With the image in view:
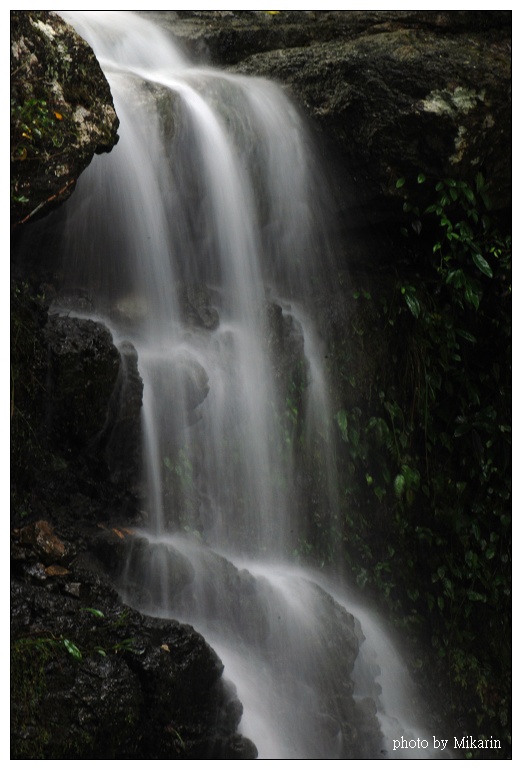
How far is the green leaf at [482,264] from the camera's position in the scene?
5.14 m

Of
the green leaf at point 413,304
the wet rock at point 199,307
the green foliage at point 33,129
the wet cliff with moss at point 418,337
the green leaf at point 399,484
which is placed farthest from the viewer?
the green leaf at point 413,304

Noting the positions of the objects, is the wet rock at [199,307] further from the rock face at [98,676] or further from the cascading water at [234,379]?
the rock face at [98,676]

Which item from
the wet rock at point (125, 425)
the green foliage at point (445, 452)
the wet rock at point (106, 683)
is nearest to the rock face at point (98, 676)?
the wet rock at point (106, 683)

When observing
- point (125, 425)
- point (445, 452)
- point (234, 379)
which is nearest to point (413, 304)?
point (445, 452)

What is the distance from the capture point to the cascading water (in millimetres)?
3799

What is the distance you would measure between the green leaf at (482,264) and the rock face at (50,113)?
8.01 feet

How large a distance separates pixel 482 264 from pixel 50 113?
281 cm

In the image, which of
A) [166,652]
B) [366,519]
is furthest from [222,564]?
[366,519]

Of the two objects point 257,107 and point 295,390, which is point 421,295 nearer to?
point 295,390

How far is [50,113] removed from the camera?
11.8 ft

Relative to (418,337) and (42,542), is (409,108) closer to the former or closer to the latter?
(418,337)

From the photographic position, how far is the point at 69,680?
9.66ft

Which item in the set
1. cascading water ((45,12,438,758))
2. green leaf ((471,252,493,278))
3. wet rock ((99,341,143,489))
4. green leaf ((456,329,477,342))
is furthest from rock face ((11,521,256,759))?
green leaf ((471,252,493,278))

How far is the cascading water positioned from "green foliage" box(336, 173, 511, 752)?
1.14ft
